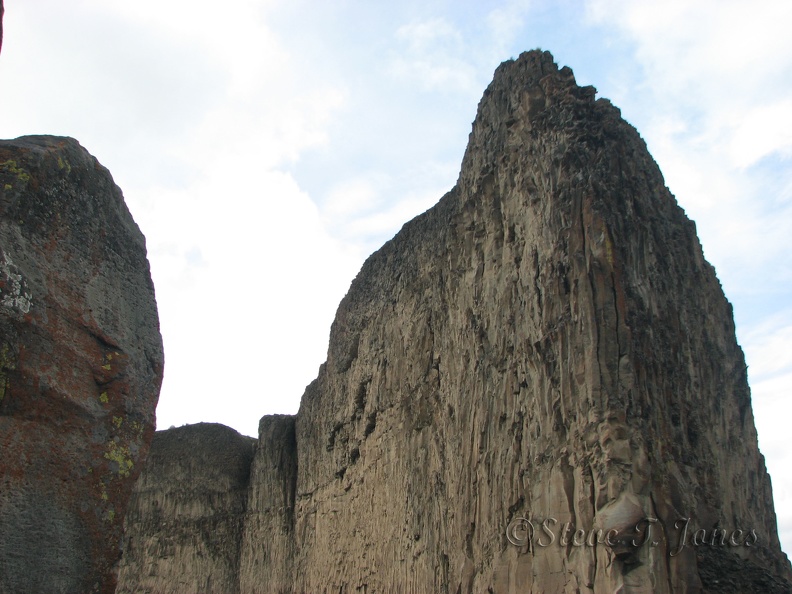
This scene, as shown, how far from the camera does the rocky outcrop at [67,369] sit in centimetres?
284

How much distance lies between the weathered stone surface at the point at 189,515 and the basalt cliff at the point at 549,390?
534 cm

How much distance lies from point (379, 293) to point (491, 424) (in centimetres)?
581

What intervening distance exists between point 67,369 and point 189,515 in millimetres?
18495

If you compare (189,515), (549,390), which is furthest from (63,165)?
(189,515)

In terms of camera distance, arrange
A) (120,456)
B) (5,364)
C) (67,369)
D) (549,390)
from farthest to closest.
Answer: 1. (549,390)
2. (120,456)
3. (67,369)
4. (5,364)

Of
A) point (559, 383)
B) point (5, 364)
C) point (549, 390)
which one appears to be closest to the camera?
point (5, 364)

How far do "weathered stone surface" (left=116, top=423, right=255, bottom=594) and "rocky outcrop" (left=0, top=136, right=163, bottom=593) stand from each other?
17.7 m

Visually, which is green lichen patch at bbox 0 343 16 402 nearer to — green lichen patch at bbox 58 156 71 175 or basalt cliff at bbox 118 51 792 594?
green lichen patch at bbox 58 156 71 175

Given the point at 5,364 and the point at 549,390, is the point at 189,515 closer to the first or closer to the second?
the point at 549,390

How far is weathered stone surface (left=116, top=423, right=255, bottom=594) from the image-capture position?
19.9 meters

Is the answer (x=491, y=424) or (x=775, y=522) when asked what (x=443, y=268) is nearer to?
(x=491, y=424)

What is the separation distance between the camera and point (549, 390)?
28.3 feet

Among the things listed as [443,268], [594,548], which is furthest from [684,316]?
[443,268]

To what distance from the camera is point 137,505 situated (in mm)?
20797
